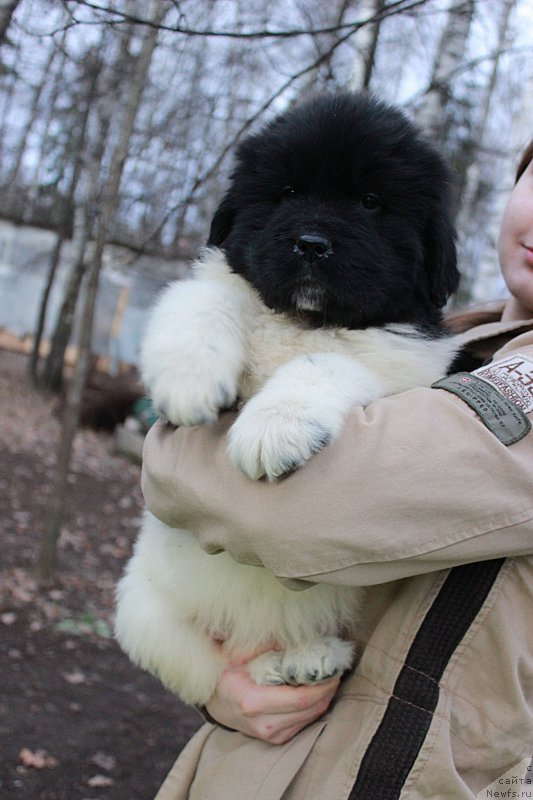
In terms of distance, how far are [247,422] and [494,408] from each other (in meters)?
0.46

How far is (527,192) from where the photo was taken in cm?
196

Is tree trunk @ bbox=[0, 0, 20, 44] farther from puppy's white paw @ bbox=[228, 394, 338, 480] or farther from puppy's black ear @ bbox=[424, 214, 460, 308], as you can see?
puppy's white paw @ bbox=[228, 394, 338, 480]

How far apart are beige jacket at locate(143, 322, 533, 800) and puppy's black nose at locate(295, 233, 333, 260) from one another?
378 millimetres

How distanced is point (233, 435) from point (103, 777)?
3.23 meters

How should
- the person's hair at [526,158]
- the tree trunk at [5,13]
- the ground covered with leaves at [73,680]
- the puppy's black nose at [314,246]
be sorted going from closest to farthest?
the puppy's black nose at [314,246] → the person's hair at [526,158] → the tree trunk at [5,13] → the ground covered with leaves at [73,680]

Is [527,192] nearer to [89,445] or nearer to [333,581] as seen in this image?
[333,581]

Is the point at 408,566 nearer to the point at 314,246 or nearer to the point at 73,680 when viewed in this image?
the point at 314,246

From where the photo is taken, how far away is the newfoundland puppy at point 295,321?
1.57m

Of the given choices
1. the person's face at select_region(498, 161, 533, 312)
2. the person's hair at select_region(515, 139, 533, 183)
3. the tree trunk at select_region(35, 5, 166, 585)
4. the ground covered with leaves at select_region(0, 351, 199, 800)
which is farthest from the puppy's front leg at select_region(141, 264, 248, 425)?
the tree trunk at select_region(35, 5, 166, 585)

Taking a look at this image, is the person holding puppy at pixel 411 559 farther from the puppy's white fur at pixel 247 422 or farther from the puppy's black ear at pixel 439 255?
the puppy's black ear at pixel 439 255

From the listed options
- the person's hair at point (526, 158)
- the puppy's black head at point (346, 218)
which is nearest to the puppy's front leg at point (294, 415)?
the puppy's black head at point (346, 218)

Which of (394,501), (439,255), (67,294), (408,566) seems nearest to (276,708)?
(408,566)

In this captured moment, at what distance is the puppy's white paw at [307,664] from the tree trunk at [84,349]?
12.9 ft

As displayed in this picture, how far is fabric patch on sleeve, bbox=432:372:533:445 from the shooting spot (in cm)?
130
